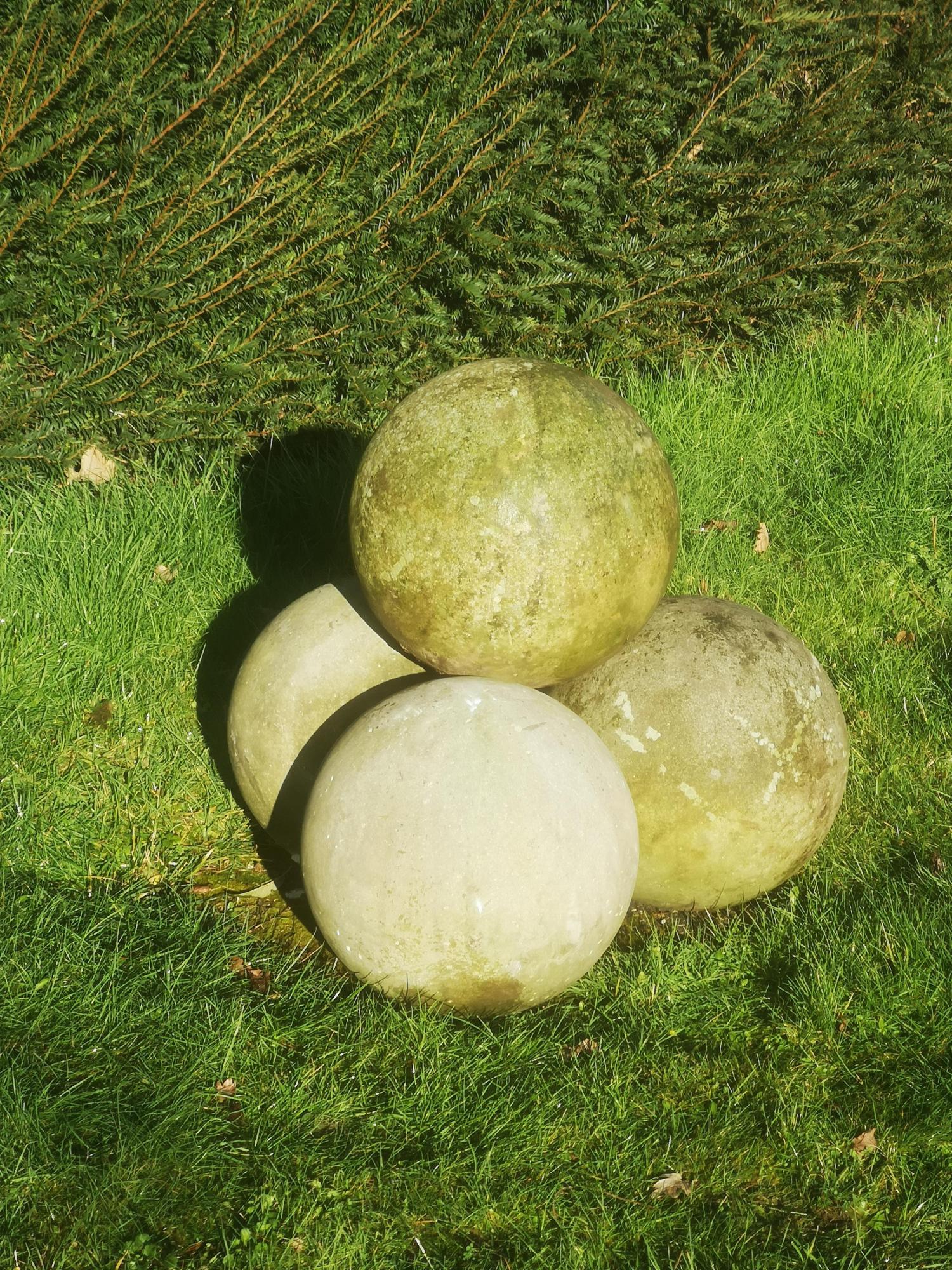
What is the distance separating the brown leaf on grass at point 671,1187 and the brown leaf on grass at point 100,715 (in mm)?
2740

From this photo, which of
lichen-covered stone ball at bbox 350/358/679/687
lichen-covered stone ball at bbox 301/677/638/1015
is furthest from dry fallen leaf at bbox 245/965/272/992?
lichen-covered stone ball at bbox 350/358/679/687

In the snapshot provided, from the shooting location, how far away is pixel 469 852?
9.54 ft

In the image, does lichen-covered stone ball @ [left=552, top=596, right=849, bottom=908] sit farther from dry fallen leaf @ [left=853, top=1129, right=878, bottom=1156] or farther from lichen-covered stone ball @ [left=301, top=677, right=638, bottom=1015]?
dry fallen leaf @ [left=853, top=1129, right=878, bottom=1156]

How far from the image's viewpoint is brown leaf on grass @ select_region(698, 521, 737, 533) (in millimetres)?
5258

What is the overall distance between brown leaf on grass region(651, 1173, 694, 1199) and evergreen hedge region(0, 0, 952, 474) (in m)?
3.56

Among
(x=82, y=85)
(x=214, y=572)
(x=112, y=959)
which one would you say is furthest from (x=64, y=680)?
(x=82, y=85)

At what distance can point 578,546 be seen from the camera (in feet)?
10.3

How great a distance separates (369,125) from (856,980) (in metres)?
3.78

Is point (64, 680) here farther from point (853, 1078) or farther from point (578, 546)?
point (853, 1078)

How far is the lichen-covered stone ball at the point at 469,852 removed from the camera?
2.92 m

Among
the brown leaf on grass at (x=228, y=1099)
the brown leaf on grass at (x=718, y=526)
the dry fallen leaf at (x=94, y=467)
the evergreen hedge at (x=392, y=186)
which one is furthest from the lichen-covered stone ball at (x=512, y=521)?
the dry fallen leaf at (x=94, y=467)

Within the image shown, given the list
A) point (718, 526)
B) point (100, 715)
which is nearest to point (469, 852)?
point (100, 715)

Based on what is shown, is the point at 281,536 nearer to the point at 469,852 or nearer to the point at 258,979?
the point at 258,979

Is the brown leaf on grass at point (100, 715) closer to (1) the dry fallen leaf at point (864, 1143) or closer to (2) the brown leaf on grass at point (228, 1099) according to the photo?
(2) the brown leaf on grass at point (228, 1099)
